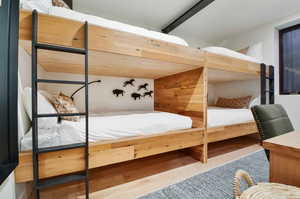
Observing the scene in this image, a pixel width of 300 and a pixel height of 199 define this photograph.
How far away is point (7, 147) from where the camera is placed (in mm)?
760

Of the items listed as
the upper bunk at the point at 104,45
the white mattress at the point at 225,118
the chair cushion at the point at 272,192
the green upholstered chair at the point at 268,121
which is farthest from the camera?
the white mattress at the point at 225,118

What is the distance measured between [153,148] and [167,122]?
330 millimetres

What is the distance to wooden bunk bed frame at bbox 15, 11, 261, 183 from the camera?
1.00m

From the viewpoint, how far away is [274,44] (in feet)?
8.84

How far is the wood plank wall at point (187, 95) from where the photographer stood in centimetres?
177

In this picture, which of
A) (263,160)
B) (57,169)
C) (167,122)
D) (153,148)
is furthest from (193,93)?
(57,169)

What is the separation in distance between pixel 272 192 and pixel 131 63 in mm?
1552

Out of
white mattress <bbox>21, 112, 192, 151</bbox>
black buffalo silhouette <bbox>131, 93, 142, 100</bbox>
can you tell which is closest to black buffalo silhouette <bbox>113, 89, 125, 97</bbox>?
black buffalo silhouette <bbox>131, 93, 142, 100</bbox>

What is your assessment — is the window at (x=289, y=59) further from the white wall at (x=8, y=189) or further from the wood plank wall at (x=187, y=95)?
the white wall at (x=8, y=189)

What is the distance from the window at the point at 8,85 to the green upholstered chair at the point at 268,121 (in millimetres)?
1516

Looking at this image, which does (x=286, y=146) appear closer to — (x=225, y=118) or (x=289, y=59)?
(x=225, y=118)

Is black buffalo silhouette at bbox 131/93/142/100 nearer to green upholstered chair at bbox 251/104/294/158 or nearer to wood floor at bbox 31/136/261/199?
wood floor at bbox 31/136/261/199

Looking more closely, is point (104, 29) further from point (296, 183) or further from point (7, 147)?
point (296, 183)

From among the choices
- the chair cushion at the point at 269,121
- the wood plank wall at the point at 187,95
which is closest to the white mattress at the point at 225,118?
the wood plank wall at the point at 187,95
